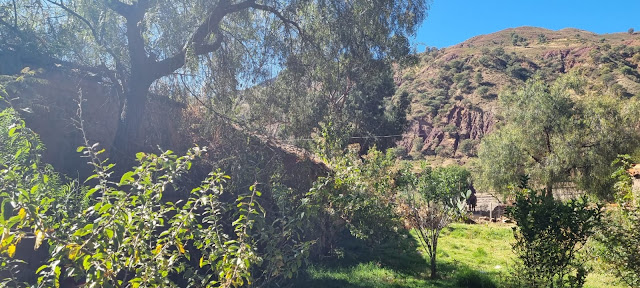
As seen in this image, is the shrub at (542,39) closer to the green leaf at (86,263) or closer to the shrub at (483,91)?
the shrub at (483,91)

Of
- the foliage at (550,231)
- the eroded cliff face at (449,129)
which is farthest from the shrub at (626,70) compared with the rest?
the foliage at (550,231)

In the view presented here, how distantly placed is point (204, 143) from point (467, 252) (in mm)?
8409

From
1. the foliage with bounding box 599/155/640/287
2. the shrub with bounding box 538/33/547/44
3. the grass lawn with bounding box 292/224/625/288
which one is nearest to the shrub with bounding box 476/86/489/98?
the shrub with bounding box 538/33/547/44

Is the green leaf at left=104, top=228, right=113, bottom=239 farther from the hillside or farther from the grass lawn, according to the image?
the hillside

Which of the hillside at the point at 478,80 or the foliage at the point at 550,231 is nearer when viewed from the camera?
the foliage at the point at 550,231

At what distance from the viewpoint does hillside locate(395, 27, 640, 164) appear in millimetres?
52781

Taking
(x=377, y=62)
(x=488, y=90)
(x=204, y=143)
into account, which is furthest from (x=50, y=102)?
(x=488, y=90)

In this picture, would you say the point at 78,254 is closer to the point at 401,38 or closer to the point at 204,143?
the point at 204,143

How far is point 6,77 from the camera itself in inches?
237

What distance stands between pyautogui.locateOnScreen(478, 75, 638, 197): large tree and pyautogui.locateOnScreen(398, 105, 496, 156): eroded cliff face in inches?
1346

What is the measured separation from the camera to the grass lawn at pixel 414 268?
310 inches

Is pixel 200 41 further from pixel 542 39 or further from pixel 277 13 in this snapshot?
pixel 542 39

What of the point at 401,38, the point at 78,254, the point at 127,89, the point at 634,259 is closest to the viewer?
the point at 78,254

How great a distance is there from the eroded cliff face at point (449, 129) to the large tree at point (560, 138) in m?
34.2
